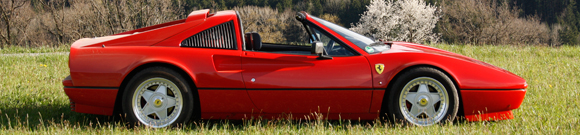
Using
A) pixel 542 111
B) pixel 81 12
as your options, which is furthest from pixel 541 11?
pixel 542 111

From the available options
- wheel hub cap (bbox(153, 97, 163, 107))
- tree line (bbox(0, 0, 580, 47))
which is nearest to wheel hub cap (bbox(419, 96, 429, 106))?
wheel hub cap (bbox(153, 97, 163, 107))

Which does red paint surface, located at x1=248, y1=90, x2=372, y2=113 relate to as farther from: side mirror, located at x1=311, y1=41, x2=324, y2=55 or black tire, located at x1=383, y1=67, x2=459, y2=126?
side mirror, located at x1=311, y1=41, x2=324, y2=55

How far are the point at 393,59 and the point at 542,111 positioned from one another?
185cm

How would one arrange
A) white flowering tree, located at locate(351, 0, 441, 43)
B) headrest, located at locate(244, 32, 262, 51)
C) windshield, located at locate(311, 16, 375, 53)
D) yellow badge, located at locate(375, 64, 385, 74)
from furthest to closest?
white flowering tree, located at locate(351, 0, 441, 43)
headrest, located at locate(244, 32, 262, 51)
windshield, located at locate(311, 16, 375, 53)
yellow badge, located at locate(375, 64, 385, 74)

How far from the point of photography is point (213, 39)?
12.0ft

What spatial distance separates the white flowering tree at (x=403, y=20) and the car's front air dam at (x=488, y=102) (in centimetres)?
5823

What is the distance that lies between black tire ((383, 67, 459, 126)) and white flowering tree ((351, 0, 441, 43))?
58.4 metres

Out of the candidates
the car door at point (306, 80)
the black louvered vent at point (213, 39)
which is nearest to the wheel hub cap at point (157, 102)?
the black louvered vent at point (213, 39)

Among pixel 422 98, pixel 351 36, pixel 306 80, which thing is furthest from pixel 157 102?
pixel 422 98

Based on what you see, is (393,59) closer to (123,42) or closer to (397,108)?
(397,108)

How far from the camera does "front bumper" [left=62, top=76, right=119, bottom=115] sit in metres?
3.57

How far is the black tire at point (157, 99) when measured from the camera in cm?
348

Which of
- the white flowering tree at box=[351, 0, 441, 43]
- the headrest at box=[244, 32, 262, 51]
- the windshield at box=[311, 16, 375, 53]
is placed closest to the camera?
the windshield at box=[311, 16, 375, 53]

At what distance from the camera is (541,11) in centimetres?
A: 8212
